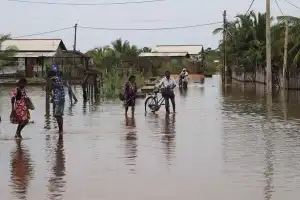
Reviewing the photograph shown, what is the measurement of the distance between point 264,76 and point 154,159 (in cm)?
3757

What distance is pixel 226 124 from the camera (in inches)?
637

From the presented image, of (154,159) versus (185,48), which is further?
(185,48)

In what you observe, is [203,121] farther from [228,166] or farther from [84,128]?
[228,166]

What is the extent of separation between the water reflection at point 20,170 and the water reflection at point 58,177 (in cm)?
34

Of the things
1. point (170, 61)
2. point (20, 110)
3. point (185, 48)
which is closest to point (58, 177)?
point (20, 110)

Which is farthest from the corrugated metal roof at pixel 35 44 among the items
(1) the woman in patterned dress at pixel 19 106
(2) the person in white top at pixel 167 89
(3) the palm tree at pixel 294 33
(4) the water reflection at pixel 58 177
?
(4) the water reflection at pixel 58 177

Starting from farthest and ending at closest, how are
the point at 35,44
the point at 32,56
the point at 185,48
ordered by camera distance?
the point at 185,48 < the point at 35,44 < the point at 32,56

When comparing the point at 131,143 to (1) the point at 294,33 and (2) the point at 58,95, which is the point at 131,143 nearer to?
(2) the point at 58,95

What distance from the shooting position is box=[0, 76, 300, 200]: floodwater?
7.67m

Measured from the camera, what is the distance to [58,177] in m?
8.63

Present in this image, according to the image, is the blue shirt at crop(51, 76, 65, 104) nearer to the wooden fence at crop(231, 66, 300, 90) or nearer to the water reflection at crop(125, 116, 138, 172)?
the water reflection at crop(125, 116, 138, 172)

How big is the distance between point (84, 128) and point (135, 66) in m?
36.5

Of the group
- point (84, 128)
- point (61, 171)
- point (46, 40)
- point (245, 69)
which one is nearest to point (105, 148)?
point (61, 171)

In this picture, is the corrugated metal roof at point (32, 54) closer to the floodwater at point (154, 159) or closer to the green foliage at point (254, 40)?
the green foliage at point (254, 40)
